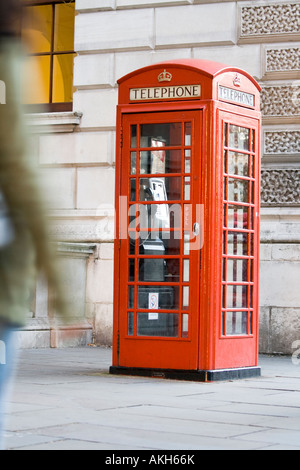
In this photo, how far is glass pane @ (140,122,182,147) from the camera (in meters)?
6.89

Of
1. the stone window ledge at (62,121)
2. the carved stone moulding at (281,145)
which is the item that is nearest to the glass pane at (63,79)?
the stone window ledge at (62,121)

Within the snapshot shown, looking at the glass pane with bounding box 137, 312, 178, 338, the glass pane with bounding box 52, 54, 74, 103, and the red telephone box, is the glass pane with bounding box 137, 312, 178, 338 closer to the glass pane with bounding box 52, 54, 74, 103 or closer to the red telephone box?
the red telephone box

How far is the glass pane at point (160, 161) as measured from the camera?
6.91m

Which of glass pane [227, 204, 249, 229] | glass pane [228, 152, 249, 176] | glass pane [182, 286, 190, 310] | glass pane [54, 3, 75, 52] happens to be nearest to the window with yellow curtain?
glass pane [54, 3, 75, 52]

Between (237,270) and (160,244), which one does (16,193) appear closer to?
(160,244)

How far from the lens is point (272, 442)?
4.26 m

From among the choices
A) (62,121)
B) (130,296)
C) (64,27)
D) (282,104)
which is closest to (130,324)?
(130,296)

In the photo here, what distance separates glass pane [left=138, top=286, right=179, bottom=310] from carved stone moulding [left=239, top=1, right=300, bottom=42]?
374 centimetres

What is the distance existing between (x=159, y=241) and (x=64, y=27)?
487cm

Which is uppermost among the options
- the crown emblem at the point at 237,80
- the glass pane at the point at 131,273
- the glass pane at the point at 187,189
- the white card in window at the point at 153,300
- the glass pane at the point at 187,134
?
the crown emblem at the point at 237,80

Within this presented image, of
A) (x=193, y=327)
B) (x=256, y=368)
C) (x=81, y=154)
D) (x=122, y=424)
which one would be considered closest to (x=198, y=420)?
(x=122, y=424)

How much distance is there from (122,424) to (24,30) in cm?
310

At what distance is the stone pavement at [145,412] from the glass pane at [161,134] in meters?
1.74

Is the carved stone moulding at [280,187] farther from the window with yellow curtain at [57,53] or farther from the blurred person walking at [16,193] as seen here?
the blurred person walking at [16,193]
